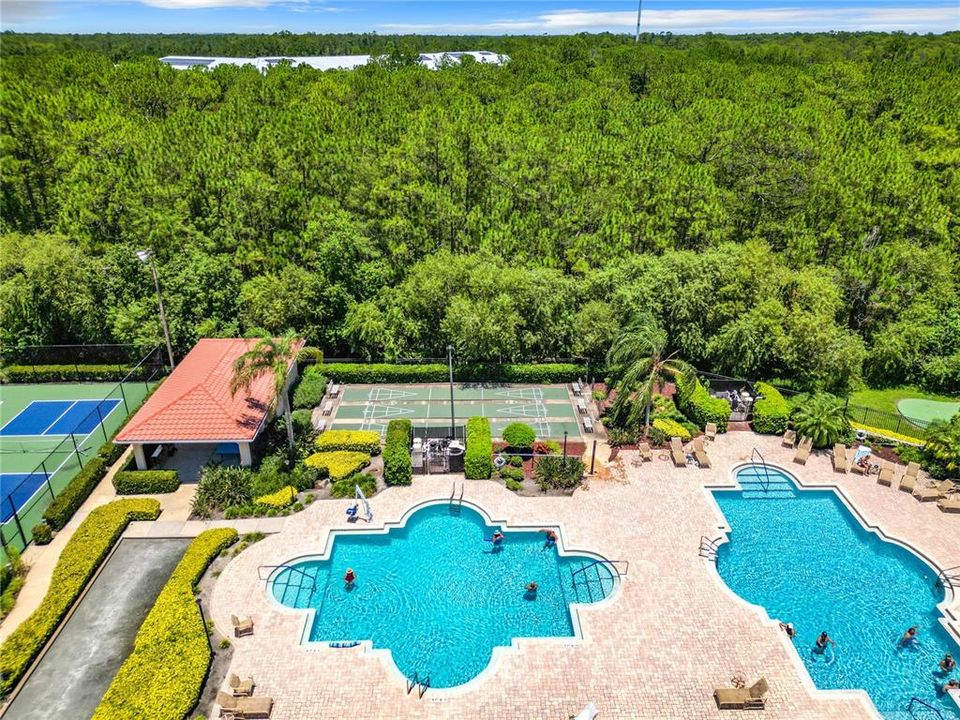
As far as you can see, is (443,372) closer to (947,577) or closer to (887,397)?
(947,577)

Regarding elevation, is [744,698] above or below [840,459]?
below

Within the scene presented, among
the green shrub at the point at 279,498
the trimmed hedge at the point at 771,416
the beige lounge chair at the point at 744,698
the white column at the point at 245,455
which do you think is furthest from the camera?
the trimmed hedge at the point at 771,416

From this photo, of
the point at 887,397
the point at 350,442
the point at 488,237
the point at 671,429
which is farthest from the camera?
the point at 488,237

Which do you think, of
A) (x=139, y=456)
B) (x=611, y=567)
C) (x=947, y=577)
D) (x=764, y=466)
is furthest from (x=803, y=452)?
(x=139, y=456)

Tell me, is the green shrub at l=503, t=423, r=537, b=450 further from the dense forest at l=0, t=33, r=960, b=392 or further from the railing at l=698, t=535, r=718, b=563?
the railing at l=698, t=535, r=718, b=563

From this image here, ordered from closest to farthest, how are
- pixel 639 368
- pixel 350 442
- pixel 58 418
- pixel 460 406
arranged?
pixel 350 442 → pixel 639 368 → pixel 58 418 → pixel 460 406

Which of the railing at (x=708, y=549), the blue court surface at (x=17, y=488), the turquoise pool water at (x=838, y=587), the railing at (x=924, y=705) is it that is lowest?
the railing at (x=924, y=705)

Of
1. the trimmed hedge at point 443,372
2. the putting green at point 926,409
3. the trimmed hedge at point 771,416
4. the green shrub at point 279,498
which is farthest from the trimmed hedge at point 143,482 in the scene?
the putting green at point 926,409

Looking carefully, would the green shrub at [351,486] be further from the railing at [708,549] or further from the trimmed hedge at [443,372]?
the railing at [708,549]

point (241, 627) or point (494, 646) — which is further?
point (494, 646)
